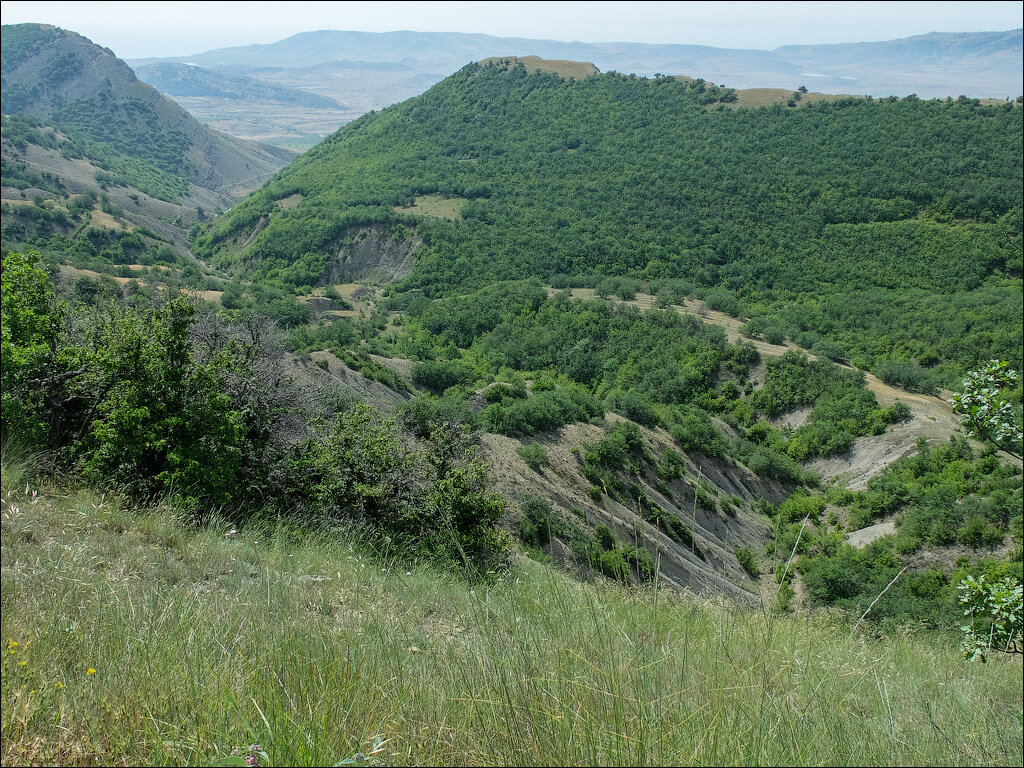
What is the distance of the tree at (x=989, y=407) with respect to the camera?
6.13 metres

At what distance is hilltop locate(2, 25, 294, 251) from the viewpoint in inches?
3287

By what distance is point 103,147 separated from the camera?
389 ft

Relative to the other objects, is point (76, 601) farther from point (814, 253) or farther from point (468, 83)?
point (468, 83)

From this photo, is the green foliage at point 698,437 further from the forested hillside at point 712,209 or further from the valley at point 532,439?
the forested hillside at point 712,209

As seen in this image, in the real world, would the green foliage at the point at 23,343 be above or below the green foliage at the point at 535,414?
above

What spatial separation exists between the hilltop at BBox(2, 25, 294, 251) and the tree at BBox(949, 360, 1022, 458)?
280 feet

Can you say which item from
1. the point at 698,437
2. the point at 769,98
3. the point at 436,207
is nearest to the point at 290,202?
the point at 436,207

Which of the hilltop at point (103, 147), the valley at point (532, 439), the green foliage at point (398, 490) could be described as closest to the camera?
the valley at point (532, 439)

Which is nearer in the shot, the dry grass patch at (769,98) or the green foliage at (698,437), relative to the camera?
the green foliage at (698,437)

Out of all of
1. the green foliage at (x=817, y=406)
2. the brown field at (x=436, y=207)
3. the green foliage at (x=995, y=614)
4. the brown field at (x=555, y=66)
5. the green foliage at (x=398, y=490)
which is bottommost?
the green foliage at (x=817, y=406)

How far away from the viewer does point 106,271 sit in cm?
4919

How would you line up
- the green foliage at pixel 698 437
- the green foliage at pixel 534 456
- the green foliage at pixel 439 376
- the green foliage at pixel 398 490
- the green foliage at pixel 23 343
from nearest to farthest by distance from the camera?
the green foliage at pixel 23 343, the green foliage at pixel 398 490, the green foliage at pixel 534 456, the green foliage at pixel 698 437, the green foliage at pixel 439 376

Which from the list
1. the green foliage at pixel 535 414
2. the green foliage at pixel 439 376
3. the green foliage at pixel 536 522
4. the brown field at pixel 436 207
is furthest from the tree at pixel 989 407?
the brown field at pixel 436 207

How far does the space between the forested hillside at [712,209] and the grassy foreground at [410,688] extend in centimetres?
5317
